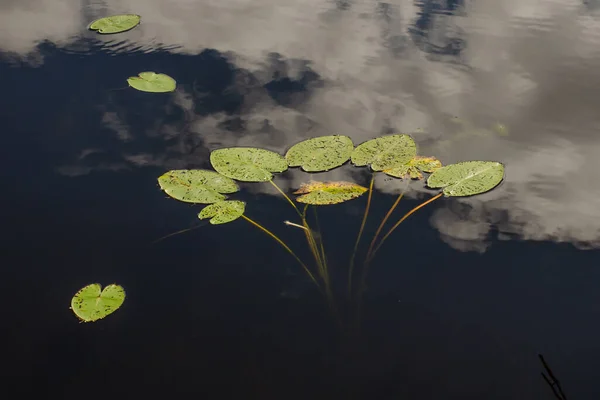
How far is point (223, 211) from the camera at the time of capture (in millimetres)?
1896

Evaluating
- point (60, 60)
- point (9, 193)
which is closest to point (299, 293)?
point (9, 193)

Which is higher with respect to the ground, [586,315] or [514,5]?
[514,5]

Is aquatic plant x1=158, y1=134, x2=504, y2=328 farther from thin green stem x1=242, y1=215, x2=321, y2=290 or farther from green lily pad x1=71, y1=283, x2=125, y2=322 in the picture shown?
green lily pad x1=71, y1=283, x2=125, y2=322

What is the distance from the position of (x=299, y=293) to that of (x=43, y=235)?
0.90 m

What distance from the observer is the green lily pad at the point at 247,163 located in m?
2.04

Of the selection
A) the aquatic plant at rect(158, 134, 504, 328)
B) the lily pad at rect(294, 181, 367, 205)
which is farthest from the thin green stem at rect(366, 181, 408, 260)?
the lily pad at rect(294, 181, 367, 205)

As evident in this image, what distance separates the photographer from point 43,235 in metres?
1.83

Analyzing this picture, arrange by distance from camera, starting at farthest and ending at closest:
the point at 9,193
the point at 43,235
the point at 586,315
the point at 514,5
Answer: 1. the point at 514,5
2. the point at 9,193
3. the point at 43,235
4. the point at 586,315

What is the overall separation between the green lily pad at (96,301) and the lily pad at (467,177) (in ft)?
3.85

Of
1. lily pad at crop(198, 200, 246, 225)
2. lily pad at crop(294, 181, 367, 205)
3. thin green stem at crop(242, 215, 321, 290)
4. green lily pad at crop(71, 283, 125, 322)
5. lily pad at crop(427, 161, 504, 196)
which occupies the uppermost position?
lily pad at crop(427, 161, 504, 196)

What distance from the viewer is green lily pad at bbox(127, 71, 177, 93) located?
2531 mm

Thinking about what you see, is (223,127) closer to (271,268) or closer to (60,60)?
(271,268)

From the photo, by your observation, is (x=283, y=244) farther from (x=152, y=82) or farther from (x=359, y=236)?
(x=152, y=82)

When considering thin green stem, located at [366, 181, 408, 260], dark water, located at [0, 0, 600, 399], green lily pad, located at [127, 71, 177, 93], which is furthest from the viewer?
green lily pad, located at [127, 71, 177, 93]
